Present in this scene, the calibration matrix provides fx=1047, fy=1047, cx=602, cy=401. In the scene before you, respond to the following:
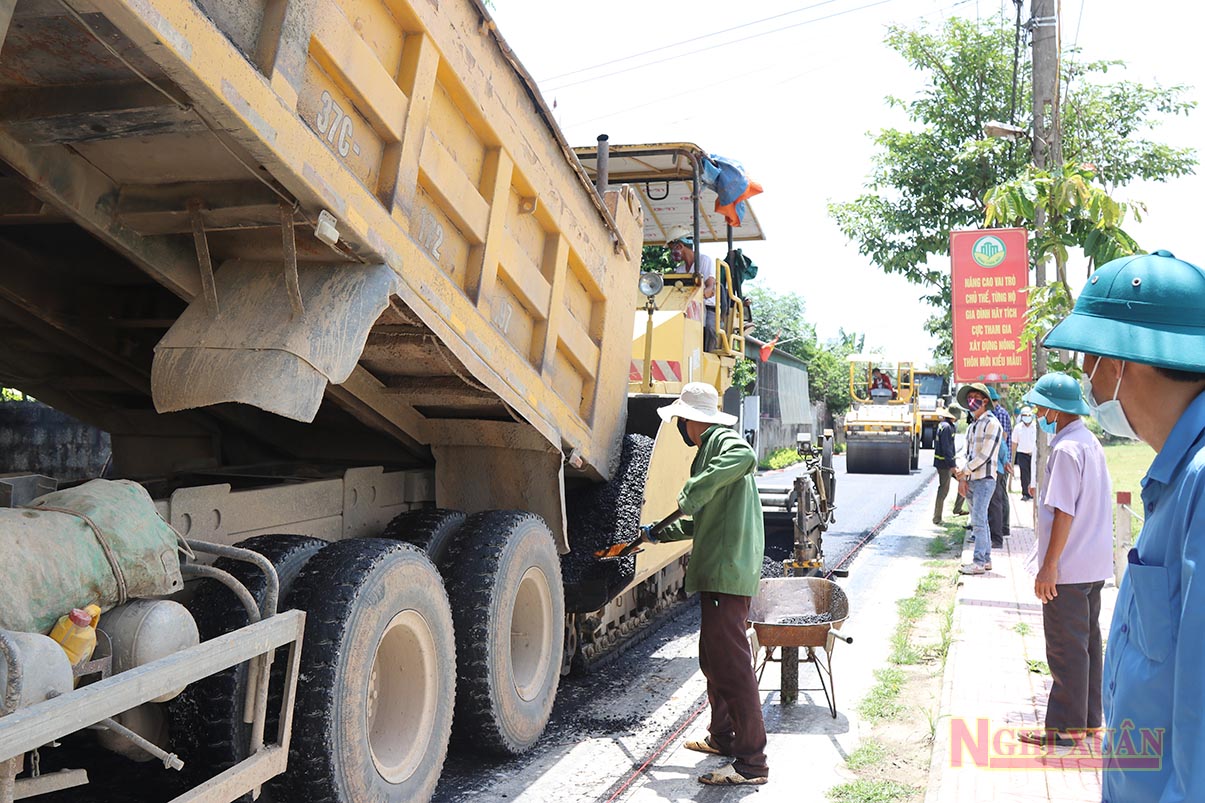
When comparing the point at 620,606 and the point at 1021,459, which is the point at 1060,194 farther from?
the point at 1021,459

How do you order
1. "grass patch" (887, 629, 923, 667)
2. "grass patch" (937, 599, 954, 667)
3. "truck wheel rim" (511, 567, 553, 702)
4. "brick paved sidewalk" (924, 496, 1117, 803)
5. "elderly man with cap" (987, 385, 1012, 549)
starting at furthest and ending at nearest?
1. "elderly man with cap" (987, 385, 1012, 549)
2. "grass patch" (937, 599, 954, 667)
3. "grass patch" (887, 629, 923, 667)
4. "truck wheel rim" (511, 567, 553, 702)
5. "brick paved sidewalk" (924, 496, 1117, 803)

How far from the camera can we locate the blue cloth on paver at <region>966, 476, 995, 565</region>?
9.84 meters

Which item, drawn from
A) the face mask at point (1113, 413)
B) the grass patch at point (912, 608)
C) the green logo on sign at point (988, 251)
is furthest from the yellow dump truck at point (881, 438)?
the face mask at point (1113, 413)

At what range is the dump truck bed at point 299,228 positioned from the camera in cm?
294

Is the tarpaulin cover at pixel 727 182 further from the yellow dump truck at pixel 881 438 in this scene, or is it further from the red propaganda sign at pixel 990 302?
the yellow dump truck at pixel 881 438

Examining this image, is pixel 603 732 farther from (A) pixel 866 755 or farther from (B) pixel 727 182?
(B) pixel 727 182

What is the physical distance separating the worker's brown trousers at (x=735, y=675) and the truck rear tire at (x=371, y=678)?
1228 mm

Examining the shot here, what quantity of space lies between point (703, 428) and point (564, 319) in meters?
0.87

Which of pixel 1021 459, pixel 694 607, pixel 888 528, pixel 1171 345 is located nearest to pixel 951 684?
pixel 694 607

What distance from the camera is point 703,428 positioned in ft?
16.8

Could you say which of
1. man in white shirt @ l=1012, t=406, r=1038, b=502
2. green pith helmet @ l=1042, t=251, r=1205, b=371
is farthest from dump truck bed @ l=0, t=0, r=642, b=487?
man in white shirt @ l=1012, t=406, r=1038, b=502

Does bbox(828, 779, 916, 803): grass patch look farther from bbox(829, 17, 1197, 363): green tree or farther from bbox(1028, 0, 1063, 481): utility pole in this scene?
bbox(829, 17, 1197, 363): green tree

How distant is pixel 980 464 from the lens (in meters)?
10.1

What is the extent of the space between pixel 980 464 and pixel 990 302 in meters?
1.56
